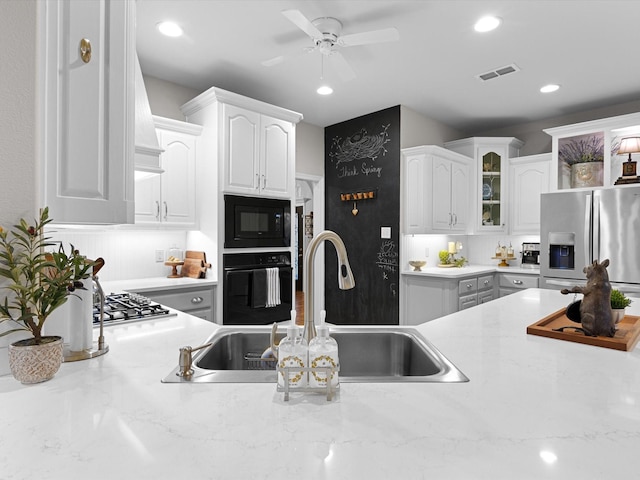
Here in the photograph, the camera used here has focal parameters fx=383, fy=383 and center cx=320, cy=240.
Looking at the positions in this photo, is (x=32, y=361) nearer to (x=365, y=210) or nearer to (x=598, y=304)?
(x=598, y=304)

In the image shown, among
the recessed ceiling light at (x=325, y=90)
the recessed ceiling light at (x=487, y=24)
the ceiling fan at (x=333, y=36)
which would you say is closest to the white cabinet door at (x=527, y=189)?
the recessed ceiling light at (x=487, y=24)

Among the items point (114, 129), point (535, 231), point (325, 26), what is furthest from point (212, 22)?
point (535, 231)

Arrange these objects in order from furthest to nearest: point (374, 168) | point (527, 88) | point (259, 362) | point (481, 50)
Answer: point (374, 168)
point (527, 88)
point (481, 50)
point (259, 362)

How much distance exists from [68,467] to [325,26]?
264 centimetres

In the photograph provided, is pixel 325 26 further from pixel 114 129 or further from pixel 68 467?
pixel 68 467

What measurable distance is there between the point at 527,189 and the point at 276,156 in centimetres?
302

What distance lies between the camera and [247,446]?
682mm

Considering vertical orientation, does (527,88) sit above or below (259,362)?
above

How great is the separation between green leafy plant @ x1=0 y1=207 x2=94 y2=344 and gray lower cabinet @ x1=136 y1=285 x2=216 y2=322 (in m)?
1.74

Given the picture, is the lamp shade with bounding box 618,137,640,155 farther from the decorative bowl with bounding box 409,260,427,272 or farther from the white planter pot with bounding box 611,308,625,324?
the white planter pot with bounding box 611,308,625,324

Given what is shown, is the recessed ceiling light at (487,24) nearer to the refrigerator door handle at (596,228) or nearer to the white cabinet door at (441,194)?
Answer: the white cabinet door at (441,194)

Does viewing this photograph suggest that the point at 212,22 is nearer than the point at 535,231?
Yes

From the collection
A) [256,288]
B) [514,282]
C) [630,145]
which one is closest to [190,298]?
[256,288]

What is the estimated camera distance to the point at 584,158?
3.89 meters
